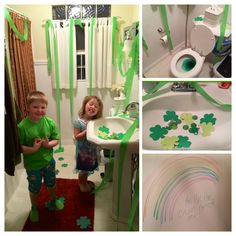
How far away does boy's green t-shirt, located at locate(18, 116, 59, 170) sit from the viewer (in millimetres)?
1525

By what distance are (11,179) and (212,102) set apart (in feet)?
5.66

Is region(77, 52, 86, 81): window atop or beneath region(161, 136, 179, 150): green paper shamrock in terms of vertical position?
atop

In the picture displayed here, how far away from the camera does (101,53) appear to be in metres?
2.79

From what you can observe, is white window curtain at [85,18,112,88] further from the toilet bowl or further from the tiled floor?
the toilet bowl

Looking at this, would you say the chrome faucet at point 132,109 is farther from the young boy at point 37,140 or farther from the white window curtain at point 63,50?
the white window curtain at point 63,50

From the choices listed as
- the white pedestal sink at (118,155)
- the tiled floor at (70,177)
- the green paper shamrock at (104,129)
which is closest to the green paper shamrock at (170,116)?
the white pedestal sink at (118,155)

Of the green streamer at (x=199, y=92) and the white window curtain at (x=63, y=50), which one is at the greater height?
the white window curtain at (x=63, y=50)

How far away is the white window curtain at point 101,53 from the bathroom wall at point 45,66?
0.37ft

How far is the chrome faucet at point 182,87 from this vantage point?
929 millimetres

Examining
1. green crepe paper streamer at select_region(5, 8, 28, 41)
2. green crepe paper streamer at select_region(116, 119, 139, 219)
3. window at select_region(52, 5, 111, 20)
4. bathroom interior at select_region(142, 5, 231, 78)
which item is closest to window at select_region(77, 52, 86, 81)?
window at select_region(52, 5, 111, 20)

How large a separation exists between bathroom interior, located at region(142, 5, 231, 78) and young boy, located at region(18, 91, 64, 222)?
89cm
